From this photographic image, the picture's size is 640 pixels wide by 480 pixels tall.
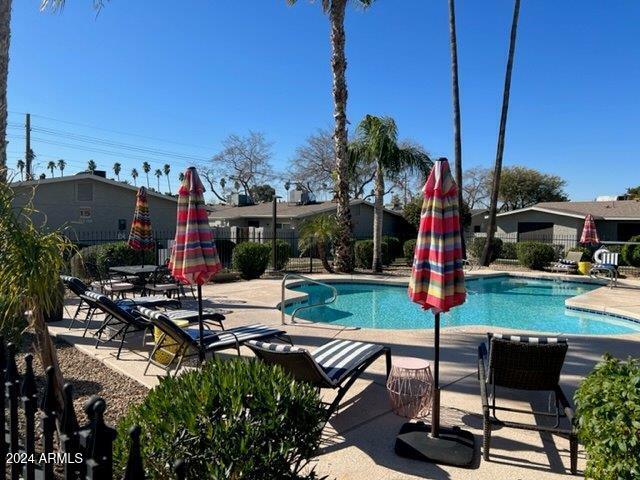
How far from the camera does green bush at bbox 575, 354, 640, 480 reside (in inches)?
92.0

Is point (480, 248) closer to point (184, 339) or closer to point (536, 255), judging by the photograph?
point (536, 255)

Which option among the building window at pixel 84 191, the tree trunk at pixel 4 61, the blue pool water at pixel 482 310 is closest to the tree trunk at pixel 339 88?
the blue pool water at pixel 482 310

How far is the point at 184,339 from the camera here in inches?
222

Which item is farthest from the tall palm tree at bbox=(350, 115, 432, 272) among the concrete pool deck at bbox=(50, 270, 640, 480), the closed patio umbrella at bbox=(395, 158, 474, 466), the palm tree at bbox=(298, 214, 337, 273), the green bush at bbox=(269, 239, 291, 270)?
the closed patio umbrella at bbox=(395, 158, 474, 466)

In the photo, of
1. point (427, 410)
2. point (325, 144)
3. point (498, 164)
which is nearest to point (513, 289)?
point (498, 164)

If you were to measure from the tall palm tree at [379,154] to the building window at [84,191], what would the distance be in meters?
13.1

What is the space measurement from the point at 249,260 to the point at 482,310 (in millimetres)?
8034

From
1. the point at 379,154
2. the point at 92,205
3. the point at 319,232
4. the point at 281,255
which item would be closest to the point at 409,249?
the point at 379,154

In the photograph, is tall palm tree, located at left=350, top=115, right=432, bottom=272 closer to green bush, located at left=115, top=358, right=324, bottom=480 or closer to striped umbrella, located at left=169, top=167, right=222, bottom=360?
striped umbrella, located at left=169, top=167, right=222, bottom=360

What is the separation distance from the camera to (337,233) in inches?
725

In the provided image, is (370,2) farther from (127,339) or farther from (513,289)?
(127,339)

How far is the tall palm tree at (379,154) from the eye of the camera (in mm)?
19297

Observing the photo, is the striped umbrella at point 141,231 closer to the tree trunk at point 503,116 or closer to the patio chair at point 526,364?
the patio chair at point 526,364

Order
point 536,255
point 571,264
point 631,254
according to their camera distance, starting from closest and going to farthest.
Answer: point 571,264, point 536,255, point 631,254
